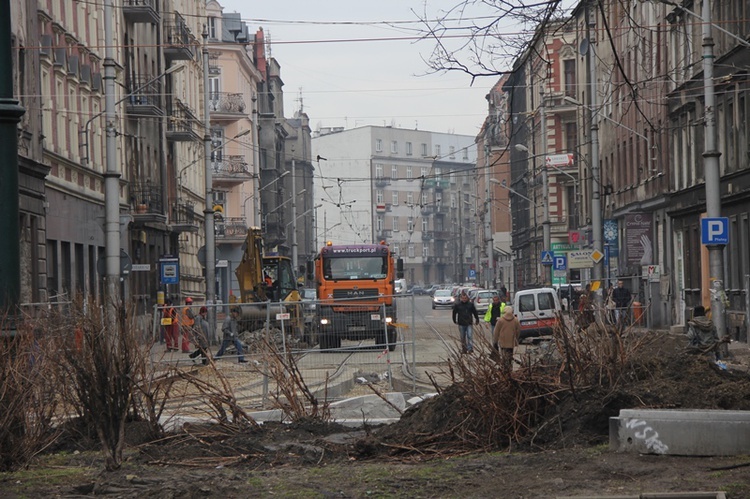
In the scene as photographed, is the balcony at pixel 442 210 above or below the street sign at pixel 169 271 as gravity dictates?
above

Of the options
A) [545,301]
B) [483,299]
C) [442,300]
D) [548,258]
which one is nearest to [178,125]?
[548,258]

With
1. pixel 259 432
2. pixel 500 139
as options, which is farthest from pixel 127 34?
pixel 500 139

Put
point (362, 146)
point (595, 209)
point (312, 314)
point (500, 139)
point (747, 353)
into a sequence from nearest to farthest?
point (312, 314), point (747, 353), point (595, 209), point (500, 139), point (362, 146)

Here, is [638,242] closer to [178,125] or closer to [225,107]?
[178,125]

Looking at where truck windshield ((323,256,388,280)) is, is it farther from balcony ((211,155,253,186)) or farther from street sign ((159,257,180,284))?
Result: balcony ((211,155,253,186))

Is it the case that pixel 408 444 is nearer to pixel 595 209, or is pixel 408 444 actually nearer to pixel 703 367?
pixel 703 367

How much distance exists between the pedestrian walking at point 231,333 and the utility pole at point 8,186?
999 centimetres

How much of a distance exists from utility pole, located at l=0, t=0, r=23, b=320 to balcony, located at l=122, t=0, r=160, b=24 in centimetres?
3790

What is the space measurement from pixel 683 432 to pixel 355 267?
29.7m

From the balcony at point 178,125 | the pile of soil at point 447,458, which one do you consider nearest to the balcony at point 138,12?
the balcony at point 178,125

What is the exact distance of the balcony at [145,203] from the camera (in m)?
49.7

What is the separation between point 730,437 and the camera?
1130 centimetres

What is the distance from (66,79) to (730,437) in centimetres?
3119

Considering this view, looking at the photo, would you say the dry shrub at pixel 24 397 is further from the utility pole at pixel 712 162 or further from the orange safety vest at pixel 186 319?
the utility pole at pixel 712 162
